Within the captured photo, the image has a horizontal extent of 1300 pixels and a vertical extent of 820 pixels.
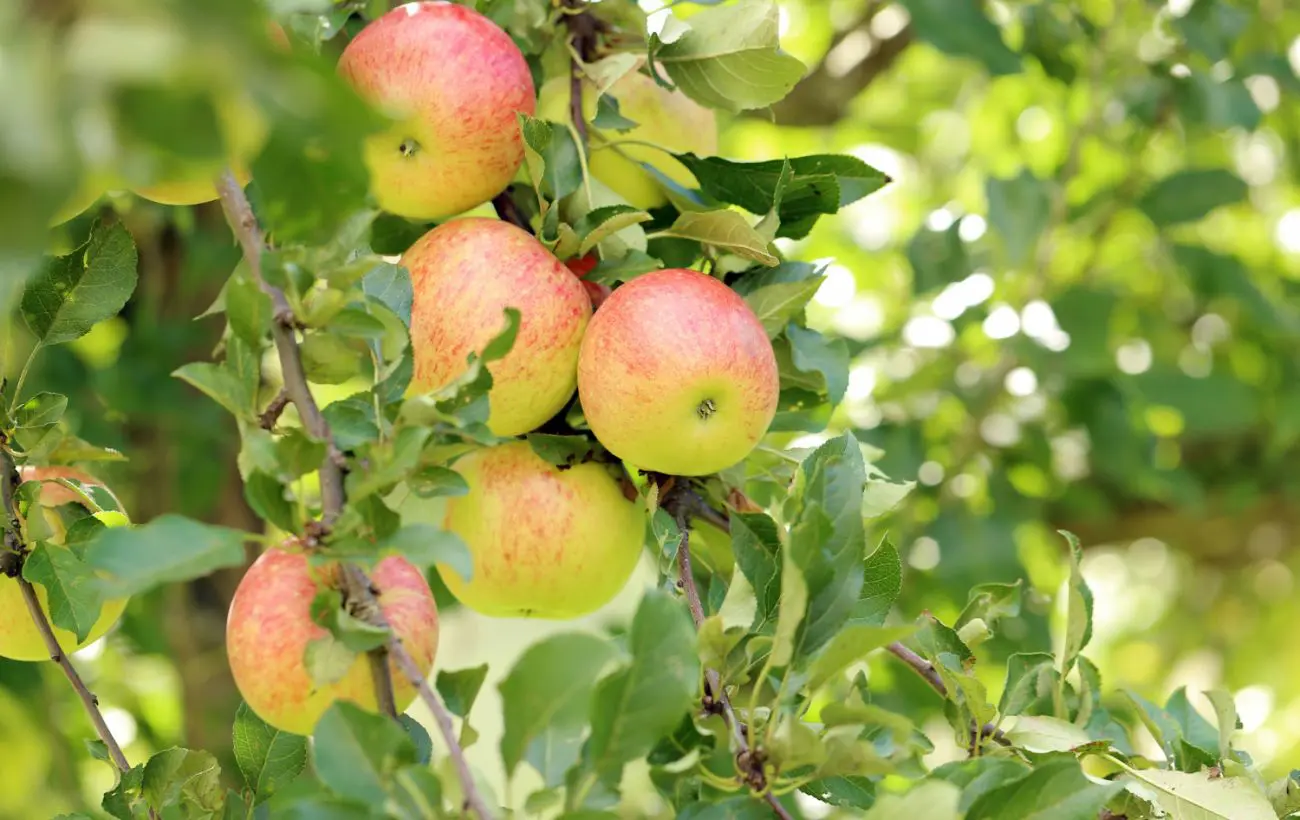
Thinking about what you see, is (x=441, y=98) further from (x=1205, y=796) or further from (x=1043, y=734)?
(x=1205, y=796)

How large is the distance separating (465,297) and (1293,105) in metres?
1.86

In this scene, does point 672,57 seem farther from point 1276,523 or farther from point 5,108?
point 1276,523

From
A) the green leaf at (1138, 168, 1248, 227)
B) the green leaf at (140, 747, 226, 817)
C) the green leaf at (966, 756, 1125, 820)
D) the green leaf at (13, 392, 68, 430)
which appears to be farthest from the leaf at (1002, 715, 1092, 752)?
the green leaf at (1138, 168, 1248, 227)

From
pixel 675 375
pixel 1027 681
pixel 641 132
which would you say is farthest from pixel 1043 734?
pixel 641 132

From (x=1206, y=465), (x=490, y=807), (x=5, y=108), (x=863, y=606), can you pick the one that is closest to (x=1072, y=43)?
(x=1206, y=465)

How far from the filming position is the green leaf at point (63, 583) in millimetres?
836

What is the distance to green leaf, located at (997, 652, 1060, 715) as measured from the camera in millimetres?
940

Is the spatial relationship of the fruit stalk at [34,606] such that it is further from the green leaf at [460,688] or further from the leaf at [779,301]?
the leaf at [779,301]

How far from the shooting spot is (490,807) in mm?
639

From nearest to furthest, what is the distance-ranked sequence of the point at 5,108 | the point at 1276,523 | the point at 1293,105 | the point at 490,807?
1. the point at 5,108
2. the point at 490,807
3. the point at 1293,105
4. the point at 1276,523

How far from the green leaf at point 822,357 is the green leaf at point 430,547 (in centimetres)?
42

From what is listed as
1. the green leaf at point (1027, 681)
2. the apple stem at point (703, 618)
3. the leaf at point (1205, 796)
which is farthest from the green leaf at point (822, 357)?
the leaf at point (1205, 796)

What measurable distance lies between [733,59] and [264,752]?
0.63 meters

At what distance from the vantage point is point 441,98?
0.91 m
